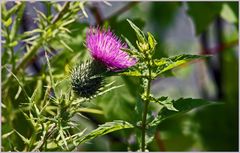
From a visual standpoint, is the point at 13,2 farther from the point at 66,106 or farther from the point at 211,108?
the point at 211,108

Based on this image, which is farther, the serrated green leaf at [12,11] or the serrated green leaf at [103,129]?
the serrated green leaf at [12,11]

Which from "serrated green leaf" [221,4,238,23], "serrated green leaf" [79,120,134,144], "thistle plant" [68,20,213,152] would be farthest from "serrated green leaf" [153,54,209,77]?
Result: "serrated green leaf" [221,4,238,23]

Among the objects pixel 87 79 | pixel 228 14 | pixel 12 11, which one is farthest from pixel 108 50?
pixel 228 14

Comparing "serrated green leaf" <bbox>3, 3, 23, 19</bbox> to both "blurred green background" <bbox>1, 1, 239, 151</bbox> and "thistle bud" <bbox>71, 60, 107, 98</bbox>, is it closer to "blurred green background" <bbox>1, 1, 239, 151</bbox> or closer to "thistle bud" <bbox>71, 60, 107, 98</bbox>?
"blurred green background" <bbox>1, 1, 239, 151</bbox>

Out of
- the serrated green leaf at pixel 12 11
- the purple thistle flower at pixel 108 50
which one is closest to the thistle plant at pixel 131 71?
the purple thistle flower at pixel 108 50

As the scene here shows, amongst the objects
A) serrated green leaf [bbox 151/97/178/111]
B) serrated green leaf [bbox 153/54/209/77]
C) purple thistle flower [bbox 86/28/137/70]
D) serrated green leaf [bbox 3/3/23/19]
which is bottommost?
serrated green leaf [bbox 151/97/178/111]

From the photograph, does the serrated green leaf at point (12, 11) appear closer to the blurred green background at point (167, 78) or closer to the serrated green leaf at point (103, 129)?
the blurred green background at point (167, 78)

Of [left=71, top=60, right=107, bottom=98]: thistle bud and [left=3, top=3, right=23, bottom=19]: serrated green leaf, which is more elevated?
[left=3, top=3, right=23, bottom=19]: serrated green leaf
